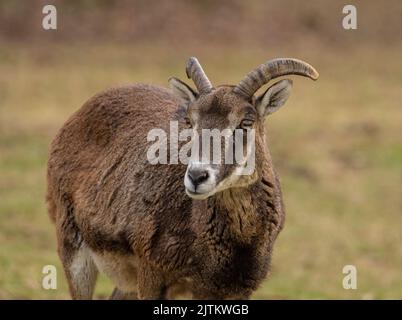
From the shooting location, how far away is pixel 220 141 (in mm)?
9242

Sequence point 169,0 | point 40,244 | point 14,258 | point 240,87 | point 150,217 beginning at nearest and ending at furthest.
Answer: point 240,87, point 150,217, point 14,258, point 40,244, point 169,0

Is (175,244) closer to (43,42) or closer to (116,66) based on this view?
(116,66)

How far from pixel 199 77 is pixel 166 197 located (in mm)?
1317

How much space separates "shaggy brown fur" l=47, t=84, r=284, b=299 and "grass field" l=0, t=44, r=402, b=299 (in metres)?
2.90

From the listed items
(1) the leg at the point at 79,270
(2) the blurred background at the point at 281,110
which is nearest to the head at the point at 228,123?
(1) the leg at the point at 79,270

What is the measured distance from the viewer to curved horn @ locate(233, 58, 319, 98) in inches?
379

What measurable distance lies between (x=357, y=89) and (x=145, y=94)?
2175 cm

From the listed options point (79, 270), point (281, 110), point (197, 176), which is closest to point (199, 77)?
point (197, 176)

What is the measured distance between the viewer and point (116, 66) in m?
33.2

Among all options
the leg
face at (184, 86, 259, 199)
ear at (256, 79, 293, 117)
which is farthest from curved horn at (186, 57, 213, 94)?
the leg

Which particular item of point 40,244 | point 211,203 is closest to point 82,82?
point 40,244

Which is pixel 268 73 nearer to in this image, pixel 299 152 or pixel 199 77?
pixel 199 77

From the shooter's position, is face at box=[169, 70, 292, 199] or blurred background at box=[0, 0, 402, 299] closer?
face at box=[169, 70, 292, 199]

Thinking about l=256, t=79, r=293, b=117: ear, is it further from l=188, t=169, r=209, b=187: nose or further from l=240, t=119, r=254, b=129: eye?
l=188, t=169, r=209, b=187: nose
